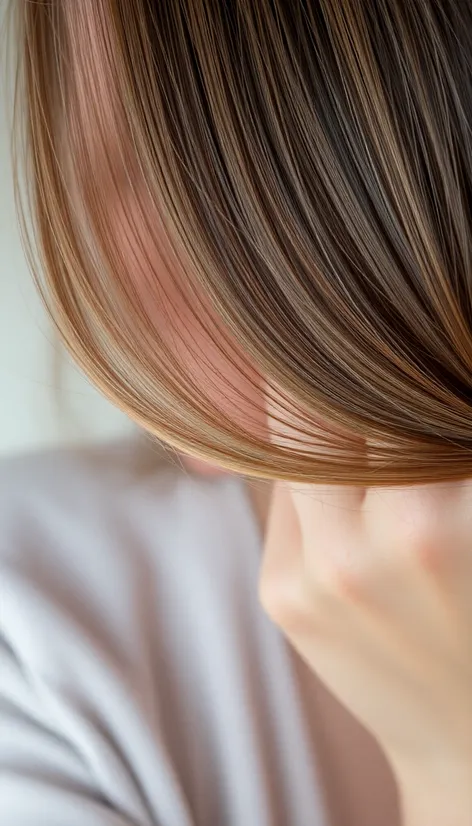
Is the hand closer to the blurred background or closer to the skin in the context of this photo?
the skin

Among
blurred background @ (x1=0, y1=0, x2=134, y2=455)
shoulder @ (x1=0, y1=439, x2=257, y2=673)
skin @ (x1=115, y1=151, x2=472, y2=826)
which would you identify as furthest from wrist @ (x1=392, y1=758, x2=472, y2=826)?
blurred background @ (x1=0, y1=0, x2=134, y2=455)

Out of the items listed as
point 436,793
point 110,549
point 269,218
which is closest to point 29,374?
point 110,549

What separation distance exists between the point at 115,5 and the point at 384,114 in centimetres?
18

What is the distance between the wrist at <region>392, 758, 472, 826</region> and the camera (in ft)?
2.02

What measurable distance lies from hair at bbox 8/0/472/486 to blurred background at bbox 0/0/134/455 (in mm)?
86

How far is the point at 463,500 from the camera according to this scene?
0.58 meters

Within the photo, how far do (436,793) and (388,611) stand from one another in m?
0.17

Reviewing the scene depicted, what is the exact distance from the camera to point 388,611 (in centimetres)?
63

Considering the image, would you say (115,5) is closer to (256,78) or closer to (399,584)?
(256,78)

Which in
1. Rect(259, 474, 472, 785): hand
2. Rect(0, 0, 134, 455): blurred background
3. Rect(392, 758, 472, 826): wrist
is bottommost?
Rect(392, 758, 472, 826): wrist

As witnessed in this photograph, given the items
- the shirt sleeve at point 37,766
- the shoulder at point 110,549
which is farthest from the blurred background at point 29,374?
the shirt sleeve at point 37,766

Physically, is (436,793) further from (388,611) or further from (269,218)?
(269,218)

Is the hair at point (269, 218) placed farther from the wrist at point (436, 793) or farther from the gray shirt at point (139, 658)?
the wrist at point (436, 793)

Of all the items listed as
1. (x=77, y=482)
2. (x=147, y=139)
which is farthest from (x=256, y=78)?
(x=77, y=482)
